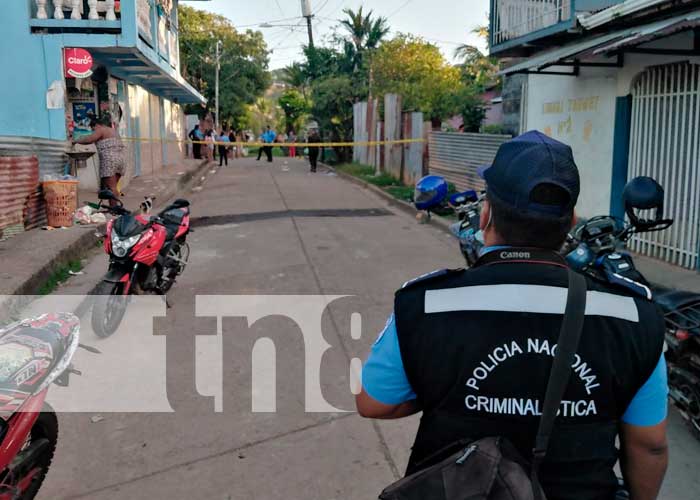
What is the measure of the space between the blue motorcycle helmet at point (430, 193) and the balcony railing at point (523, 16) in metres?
5.74

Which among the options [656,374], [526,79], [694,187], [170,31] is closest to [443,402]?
[656,374]

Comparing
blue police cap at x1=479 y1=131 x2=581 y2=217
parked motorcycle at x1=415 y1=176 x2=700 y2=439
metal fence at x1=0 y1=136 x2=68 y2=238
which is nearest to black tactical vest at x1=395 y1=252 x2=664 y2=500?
blue police cap at x1=479 y1=131 x2=581 y2=217

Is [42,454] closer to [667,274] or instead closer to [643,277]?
[643,277]

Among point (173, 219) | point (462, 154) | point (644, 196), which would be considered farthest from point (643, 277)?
point (462, 154)

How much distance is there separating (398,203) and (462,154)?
1720mm

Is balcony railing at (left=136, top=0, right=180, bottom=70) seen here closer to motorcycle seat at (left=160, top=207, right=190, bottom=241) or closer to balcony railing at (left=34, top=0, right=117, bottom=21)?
balcony railing at (left=34, top=0, right=117, bottom=21)

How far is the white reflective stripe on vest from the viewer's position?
1.47m

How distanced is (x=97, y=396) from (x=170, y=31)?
2132 cm

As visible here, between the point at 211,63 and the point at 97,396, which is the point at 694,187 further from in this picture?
the point at 211,63

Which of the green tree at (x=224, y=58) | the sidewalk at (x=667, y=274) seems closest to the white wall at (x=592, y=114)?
the sidewalk at (x=667, y=274)

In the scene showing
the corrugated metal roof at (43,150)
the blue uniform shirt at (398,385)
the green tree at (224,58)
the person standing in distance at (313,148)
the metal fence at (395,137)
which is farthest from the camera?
the green tree at (224,58)

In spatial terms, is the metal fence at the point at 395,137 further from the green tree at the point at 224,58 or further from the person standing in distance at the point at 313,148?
the green tree at the point at 224,58

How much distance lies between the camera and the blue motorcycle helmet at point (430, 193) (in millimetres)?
→ 5691

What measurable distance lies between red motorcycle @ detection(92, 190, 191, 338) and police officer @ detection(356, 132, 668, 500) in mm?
4351
